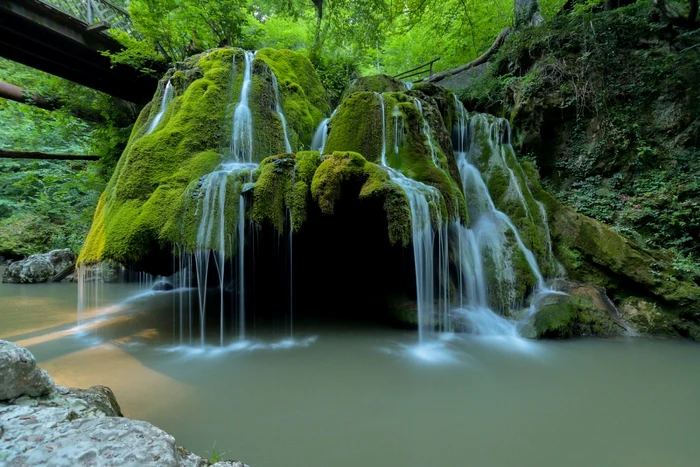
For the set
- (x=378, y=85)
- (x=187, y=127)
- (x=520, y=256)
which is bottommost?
(x=520, y=256)

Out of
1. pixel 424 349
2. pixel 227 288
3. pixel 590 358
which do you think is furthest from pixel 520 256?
pixel 227 288

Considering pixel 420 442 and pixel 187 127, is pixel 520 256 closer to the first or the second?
pixel 420 442

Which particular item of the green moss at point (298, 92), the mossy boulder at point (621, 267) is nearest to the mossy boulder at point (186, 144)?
the green moss at point (298, 92)

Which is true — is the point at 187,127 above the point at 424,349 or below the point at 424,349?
above

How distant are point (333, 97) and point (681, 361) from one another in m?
10.6

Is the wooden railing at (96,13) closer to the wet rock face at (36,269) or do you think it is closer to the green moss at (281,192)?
the wet rock face at (36,269)

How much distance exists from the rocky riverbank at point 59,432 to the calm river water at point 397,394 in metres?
0.90

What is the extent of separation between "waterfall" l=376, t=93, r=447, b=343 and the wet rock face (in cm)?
1167

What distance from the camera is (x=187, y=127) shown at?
6188mm

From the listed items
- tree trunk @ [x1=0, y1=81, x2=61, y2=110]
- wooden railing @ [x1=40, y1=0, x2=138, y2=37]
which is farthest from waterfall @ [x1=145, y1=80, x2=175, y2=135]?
tree trunk @ [x1=0, y1=81, x2=61, y2=110]

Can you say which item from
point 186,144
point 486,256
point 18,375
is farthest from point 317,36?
point 18,375

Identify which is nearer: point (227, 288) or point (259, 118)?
point (259, 118)

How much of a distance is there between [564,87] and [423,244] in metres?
7.02

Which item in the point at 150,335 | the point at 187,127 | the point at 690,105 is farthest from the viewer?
the point at 690,105
